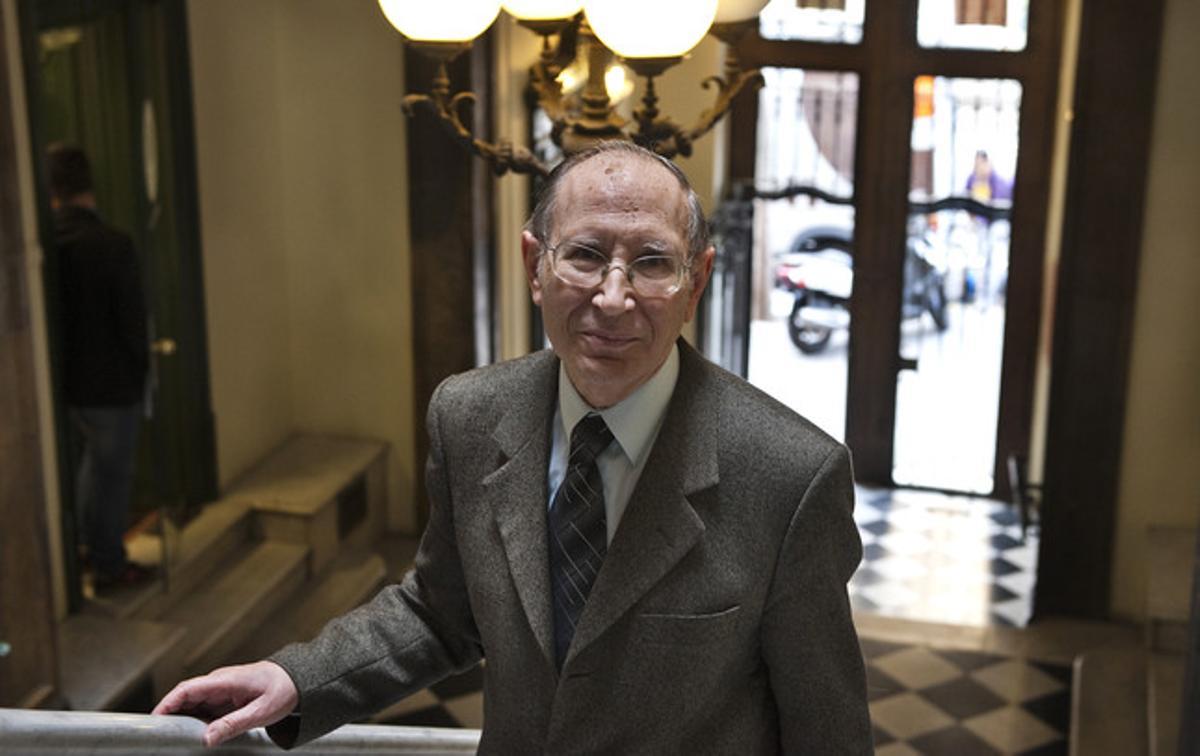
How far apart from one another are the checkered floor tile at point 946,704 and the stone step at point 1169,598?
45 centimetres

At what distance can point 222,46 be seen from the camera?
6.98m

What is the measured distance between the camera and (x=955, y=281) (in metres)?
9.33

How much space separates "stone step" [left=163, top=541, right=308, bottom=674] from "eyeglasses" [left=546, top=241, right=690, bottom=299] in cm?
470

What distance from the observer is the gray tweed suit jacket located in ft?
5.99

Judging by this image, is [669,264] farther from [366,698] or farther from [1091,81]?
[1091,81]

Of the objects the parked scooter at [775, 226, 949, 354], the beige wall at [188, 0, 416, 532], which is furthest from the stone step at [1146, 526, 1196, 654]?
the beige wall at [188, 0, 416, 532]

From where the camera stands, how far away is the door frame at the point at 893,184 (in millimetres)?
8922

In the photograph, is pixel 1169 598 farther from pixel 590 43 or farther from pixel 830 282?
pixel 590 43


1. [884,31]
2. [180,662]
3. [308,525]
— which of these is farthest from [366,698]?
[884,31]

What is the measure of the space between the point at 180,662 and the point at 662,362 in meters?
4.64

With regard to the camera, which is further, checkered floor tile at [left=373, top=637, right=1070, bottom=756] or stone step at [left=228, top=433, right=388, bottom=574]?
stone step at [left=228, top=433, right=388, bottom=574]

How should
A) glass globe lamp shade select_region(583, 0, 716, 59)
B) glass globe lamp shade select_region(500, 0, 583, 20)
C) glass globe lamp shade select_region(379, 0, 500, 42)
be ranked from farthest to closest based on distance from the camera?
glass globe lamp shade select_region(500, 0, 583, 20)
glass globe lamp shade select_region(379, 0, 500, 42)
glass globe lamp shade select_region(583, 0, 716, 59)

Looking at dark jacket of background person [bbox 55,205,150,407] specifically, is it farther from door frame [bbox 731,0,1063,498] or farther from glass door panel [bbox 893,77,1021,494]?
glass door panel [bbox 893,77,1021,494]

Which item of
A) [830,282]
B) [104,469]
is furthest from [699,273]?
[830,282]
